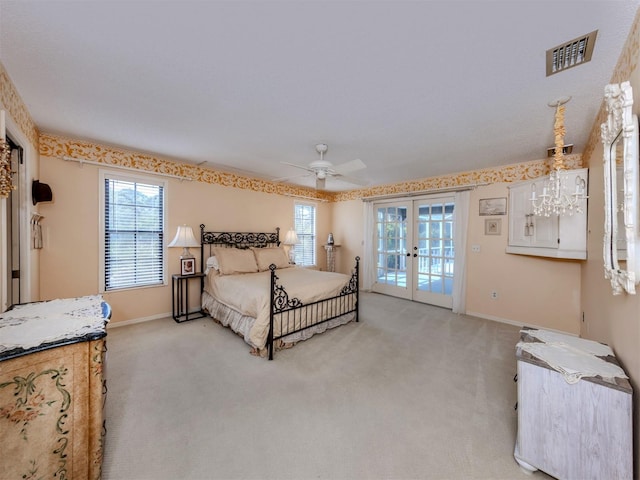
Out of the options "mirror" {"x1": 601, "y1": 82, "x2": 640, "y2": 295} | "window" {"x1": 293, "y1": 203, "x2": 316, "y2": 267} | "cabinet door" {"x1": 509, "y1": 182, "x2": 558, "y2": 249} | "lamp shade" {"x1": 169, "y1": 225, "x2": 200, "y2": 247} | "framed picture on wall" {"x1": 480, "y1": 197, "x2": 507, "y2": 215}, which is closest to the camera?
"mirror" {"x1": 601, "y1": 82, "x2": 640, "y2": 295}

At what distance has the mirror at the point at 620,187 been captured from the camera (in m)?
1.21

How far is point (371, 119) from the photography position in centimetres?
243

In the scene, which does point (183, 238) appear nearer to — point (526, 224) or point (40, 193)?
point (40, 193)

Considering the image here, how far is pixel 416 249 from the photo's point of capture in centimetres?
505

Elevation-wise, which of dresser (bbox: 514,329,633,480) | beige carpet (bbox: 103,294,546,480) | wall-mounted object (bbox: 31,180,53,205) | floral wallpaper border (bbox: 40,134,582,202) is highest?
floral wallpaper border (bbox: 40,134,582,202)

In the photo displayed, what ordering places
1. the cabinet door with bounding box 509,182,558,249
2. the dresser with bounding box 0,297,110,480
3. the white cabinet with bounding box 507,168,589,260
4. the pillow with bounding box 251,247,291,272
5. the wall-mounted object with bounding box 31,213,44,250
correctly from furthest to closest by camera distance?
the pillow with bounding box 251,247,291,272 < the cabinet door with bounding box 509,182,558,249 < the white cabinet with bounding box 507,168,589,260 < the wall-mounted object with bounding box 31,213,44,250 < the dresser with bounding box 0,297,110,480

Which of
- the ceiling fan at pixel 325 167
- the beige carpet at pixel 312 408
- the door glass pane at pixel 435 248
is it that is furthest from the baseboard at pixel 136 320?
the door glass pane at pixel 435 248

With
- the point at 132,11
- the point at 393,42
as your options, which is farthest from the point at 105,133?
the point at 393,42

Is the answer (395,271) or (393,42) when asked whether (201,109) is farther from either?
(395,271)

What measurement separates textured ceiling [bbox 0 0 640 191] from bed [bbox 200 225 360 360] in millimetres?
1660

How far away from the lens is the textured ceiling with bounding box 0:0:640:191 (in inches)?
50.7

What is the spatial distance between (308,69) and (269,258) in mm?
3196

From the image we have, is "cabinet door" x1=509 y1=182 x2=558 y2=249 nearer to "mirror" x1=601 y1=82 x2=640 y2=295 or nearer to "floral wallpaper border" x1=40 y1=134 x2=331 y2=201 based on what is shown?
"mirror" x1=601 y1=82 x2=640 y2=295

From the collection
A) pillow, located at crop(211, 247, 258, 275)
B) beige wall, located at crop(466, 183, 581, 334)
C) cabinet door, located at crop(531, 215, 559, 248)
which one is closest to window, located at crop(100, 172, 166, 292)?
pillow, located at crop(211, 247, 258, 275)
